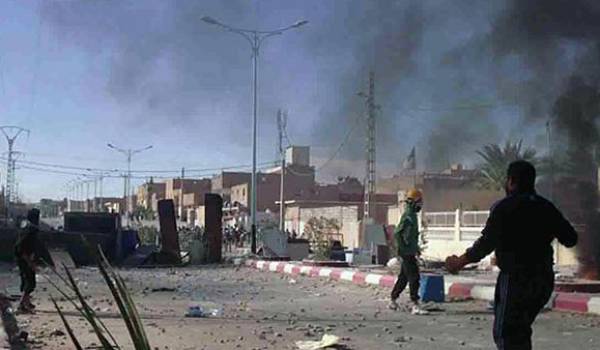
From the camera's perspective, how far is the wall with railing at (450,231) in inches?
1109

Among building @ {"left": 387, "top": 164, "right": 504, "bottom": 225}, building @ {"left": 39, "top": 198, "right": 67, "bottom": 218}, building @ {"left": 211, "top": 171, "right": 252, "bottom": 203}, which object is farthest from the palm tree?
building @ {"left": 39, "top": 198, "right": 67, "bottom": 218}

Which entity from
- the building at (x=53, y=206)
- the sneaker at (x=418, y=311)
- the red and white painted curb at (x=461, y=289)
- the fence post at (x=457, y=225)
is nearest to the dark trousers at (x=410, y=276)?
the sneaker at (x=418, y=311)

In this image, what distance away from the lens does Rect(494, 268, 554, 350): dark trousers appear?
4.52 m

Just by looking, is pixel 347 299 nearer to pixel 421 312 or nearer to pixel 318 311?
pixel 318 311

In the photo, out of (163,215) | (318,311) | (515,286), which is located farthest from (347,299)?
(163,215)

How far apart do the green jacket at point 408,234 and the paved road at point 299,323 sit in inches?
31.2

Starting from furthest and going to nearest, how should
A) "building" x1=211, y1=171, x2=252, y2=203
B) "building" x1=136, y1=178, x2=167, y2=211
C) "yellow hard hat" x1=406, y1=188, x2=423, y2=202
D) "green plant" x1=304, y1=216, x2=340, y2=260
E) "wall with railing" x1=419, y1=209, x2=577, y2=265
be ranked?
"building" x1=136, y1=178, x2=167, y2=211
"building" x1=211, y1=171, x2=252, y2=203
"wall with railing" x1=419, y1=209, x2=577, y2=265
"green plant" x1=304, y1=216, x2=340, y2=260
"yellow hard hat" x1=406, y1=188, x2=423, y2=202

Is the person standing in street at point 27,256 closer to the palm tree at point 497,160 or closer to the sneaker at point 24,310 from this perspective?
the sneaker at point 24,310

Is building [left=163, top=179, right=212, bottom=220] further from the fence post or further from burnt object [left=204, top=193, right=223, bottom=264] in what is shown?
burnt object [left=204, top=193, right=223, bottom=264]

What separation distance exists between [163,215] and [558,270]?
468 inches

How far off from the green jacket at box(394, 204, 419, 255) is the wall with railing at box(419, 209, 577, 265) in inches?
625

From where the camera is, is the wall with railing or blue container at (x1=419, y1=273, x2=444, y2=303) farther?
the wall with railing

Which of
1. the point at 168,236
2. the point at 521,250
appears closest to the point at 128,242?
the point at 168,236

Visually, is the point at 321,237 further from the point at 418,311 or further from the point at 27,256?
the point at 27,256
